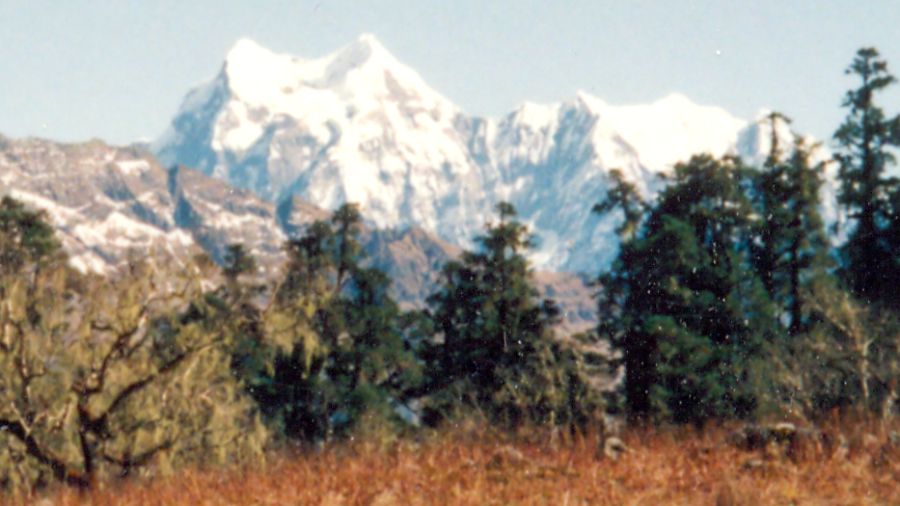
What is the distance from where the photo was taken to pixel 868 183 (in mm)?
37625

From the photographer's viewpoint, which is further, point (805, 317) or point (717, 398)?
point (805, 317)

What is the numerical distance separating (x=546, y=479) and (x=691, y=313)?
26.7 m

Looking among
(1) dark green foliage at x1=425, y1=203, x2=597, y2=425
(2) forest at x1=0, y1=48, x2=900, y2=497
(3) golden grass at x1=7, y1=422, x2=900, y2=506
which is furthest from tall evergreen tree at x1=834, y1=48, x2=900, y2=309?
(3) golden grass at x1=7, y1=422, x2=900, y2=506

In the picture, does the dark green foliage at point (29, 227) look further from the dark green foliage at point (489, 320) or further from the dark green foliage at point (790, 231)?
the dark green foliage at point (790, 231)

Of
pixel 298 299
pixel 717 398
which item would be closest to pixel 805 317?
pixel 717 398

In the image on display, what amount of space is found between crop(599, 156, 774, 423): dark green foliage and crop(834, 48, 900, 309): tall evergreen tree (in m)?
4.81

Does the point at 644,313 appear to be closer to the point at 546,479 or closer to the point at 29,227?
the point at 546,479

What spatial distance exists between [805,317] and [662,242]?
9.43 m

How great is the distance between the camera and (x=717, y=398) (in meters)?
32.3

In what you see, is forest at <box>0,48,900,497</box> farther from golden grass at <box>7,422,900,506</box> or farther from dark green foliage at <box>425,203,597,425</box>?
golden grass at <box>7,422,900,506</box>

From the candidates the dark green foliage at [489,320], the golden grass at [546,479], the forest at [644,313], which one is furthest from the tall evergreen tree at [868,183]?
the golden grass at [546,479]

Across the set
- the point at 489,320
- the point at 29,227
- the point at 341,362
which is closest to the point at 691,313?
the point at 489,320

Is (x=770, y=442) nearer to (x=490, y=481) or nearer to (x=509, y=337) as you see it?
(x=490, y=481)

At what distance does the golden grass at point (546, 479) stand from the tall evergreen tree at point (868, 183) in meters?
A: 31.1
